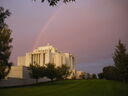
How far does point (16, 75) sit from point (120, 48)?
4322 cm

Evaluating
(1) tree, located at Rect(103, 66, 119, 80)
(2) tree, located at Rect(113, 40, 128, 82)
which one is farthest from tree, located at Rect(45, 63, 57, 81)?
(2) tree, located at Rect(113, 40, 128, 82)

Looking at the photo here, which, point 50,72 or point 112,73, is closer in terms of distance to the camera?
point 112,73

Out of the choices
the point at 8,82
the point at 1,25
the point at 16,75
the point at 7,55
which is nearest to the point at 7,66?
the point at 7,55

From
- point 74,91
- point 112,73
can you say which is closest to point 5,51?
point 74,91

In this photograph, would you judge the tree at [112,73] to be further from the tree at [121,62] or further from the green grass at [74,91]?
the green grass at [74,91]

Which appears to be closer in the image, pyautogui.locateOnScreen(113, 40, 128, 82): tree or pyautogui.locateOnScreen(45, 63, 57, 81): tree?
pyautogui.locateOnScreen(113, 40, 128, 82): tree

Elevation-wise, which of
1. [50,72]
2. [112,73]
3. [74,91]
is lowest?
[74,91]

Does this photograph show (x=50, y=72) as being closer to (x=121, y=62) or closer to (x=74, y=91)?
(x=121, y=62)

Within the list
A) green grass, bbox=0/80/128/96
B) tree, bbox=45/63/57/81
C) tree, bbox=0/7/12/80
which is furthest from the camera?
tree, bbox=45/63/57/81

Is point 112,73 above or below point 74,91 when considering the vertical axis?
above

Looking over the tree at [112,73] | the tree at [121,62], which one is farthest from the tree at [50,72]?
the tree at [121,62]

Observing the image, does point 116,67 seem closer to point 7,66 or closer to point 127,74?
point 127,74

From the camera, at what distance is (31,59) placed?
18612 cm

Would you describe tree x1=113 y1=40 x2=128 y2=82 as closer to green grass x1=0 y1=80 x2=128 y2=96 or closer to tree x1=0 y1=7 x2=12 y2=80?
green grass x1=0 y1=80 x2=128 y2=96
